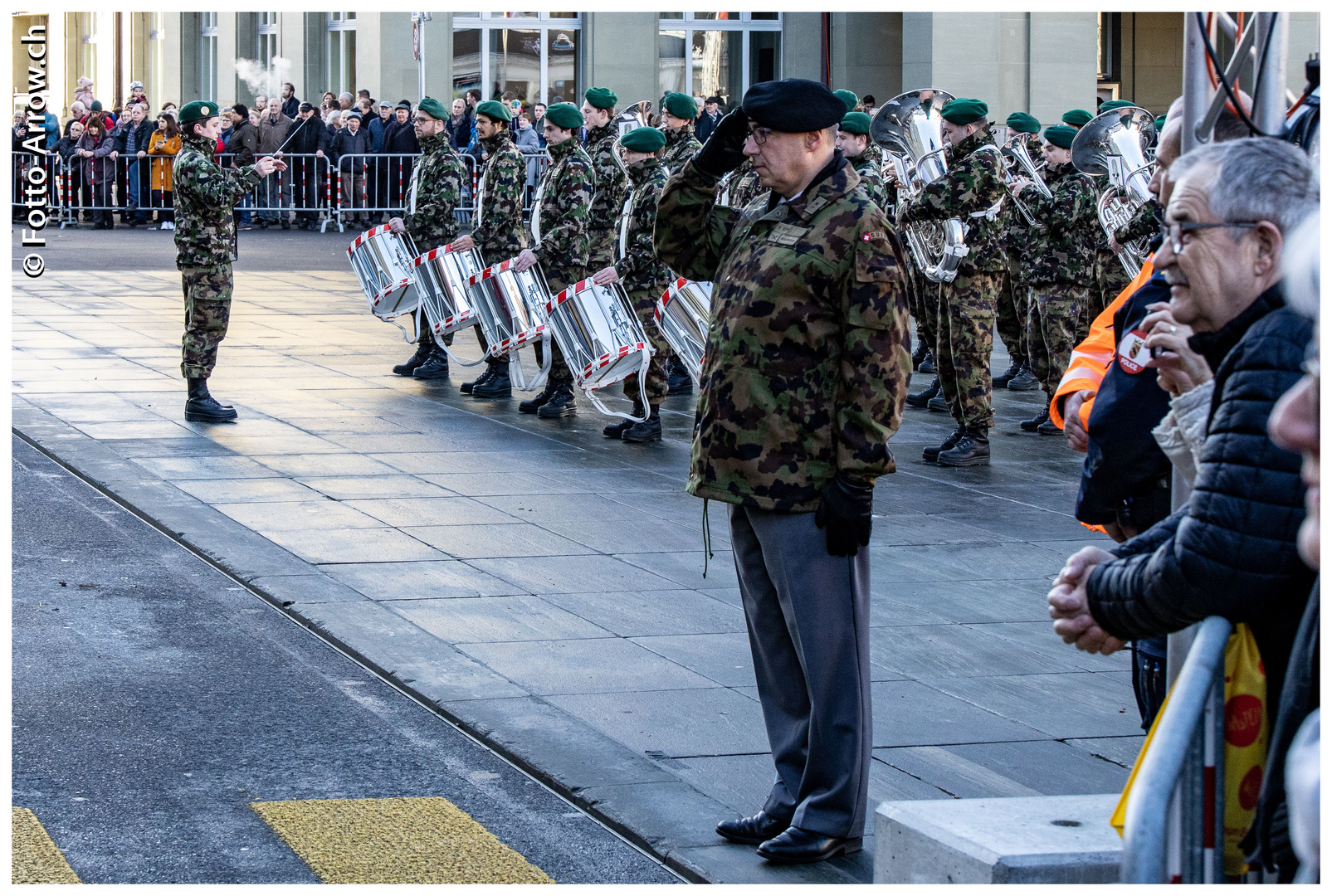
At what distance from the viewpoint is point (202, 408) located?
1194 cm

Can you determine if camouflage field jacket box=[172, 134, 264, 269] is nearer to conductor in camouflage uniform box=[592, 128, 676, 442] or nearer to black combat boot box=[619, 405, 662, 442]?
conductor in camouflage uniform box=[592, 128, 676, 442]

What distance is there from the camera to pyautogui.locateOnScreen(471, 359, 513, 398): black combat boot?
13641 mm

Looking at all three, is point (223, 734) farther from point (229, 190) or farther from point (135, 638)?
point (229, 190)

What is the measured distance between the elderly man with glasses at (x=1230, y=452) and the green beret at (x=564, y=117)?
33.3 ft

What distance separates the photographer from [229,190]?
11.9 metres

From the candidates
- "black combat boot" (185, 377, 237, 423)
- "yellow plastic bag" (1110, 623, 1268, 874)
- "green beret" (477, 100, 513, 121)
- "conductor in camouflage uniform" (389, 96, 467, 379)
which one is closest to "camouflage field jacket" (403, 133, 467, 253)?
"conductor in camouflage uniform" (389, 96, 467, 379)

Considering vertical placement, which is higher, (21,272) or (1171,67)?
(1171,67)

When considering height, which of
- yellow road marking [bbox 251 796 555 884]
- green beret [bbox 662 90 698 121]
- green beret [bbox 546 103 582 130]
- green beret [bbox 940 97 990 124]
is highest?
green beret [bbox 662 90 698 121]

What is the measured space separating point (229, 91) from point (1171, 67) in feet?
73.9

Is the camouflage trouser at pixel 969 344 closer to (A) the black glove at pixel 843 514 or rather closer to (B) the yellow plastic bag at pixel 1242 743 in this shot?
(A) the black glove at pixel 843 514

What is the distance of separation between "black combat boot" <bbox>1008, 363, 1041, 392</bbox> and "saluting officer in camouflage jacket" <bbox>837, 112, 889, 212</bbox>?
78.8 inches

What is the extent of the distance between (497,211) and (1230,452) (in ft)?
37.6

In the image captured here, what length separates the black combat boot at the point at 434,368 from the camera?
14406 millimetres

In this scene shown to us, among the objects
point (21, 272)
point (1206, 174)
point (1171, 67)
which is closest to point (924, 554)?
point (1206, 174)
